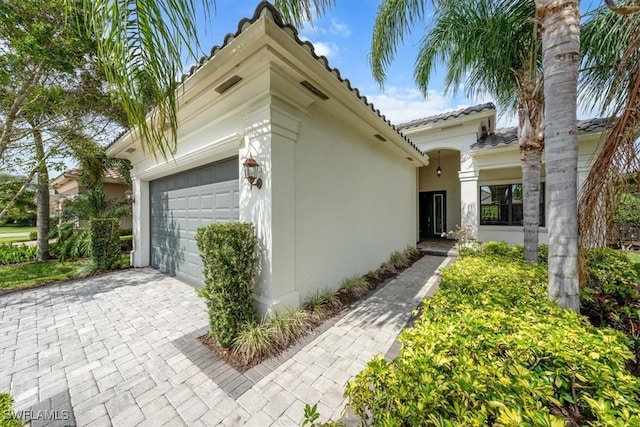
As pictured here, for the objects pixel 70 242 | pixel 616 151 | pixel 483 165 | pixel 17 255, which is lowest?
pixel 17 255

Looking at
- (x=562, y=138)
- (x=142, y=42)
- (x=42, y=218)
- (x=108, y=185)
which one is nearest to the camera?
(x=142, y=42)

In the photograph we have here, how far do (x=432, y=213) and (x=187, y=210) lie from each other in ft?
40.4

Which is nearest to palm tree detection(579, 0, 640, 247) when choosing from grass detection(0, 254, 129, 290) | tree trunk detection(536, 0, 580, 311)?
tree trunk detection(536, 0, 580, 311)

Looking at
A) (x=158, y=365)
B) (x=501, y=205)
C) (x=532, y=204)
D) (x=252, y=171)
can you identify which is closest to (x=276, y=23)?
(x=252, y=171)

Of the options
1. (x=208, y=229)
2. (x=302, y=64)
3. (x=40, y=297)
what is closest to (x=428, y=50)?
(x=302, y=64)

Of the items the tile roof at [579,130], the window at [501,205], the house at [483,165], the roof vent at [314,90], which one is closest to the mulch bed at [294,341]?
the roof vent at [314,90]

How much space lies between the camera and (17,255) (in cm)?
914

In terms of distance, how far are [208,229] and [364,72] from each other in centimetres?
551

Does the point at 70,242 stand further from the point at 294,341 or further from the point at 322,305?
the point at 294,341

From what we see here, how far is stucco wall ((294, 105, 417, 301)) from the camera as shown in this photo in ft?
13.9

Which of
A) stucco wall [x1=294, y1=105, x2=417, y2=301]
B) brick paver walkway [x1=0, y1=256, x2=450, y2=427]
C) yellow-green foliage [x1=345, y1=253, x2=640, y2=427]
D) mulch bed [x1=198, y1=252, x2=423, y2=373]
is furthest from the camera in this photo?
stucco wall [x1=294, y1=105, x2=417, y2=301]

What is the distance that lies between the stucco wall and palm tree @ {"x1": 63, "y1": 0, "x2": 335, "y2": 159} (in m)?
2.05

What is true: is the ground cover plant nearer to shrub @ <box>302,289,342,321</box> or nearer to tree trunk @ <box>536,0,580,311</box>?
shrub @ <box>302,289,342,321</box>

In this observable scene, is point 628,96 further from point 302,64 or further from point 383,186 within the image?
point 383,186
